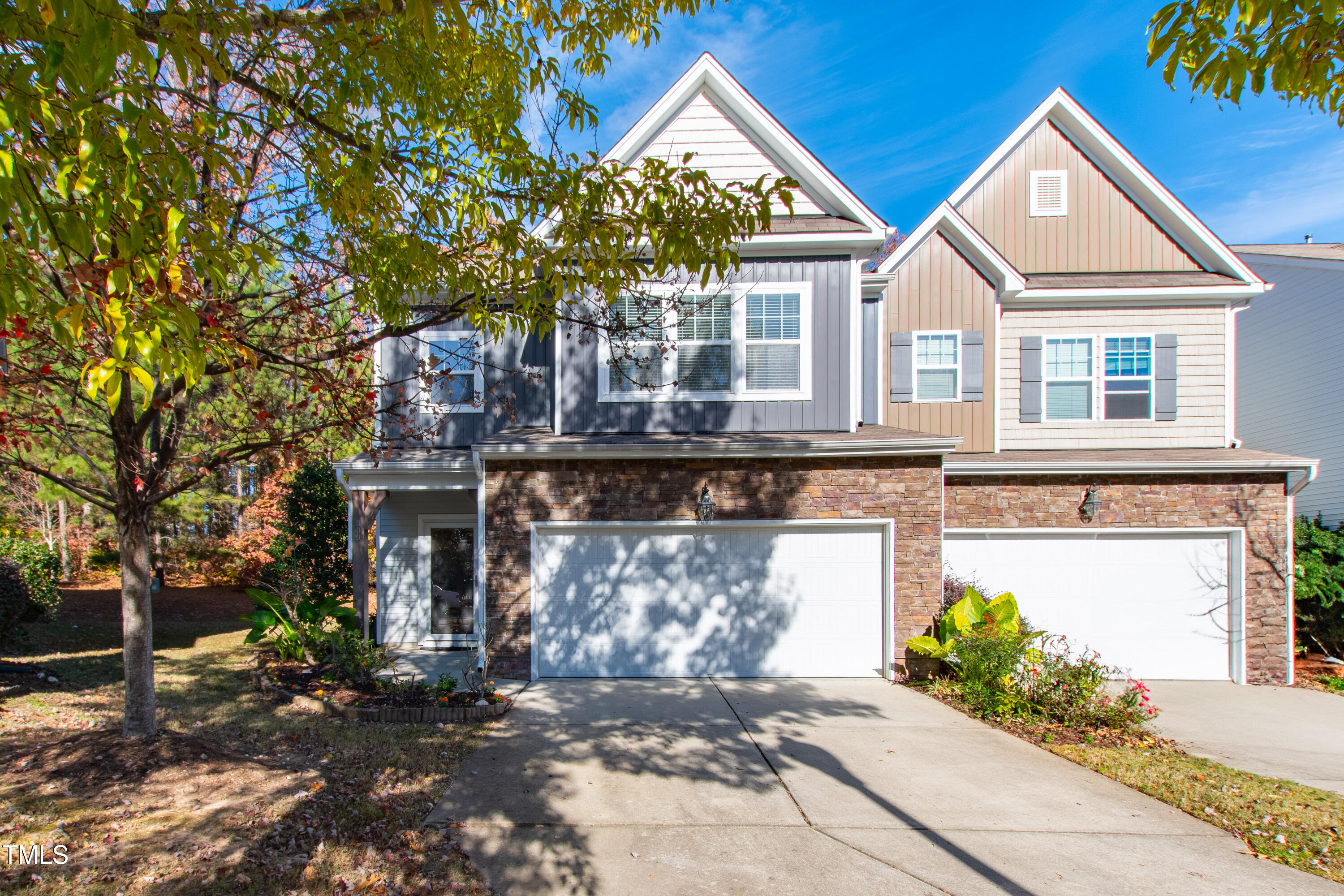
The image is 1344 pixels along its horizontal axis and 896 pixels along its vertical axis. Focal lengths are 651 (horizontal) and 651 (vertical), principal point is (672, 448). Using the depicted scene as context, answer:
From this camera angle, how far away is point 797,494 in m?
8.51

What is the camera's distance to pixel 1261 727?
7.24 m

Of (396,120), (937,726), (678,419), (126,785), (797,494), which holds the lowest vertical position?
(937,726)

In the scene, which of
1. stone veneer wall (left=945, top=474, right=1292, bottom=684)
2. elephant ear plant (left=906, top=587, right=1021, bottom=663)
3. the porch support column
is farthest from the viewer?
the porch support column

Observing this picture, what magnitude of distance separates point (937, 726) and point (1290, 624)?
21.0 ft

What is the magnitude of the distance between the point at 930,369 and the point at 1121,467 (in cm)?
302

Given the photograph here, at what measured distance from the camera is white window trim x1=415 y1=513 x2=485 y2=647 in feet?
34.8

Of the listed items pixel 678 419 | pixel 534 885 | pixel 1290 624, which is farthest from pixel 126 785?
pixel 1290 624

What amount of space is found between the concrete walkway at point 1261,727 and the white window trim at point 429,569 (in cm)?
938

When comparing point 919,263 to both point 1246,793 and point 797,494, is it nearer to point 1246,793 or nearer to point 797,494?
point 797,494

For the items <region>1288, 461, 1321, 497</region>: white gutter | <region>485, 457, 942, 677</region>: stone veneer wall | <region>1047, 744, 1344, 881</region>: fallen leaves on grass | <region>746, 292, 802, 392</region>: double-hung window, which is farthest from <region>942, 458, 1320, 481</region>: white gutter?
<region>1047, 744, 1344, 881</region>: fallen leaves on grass

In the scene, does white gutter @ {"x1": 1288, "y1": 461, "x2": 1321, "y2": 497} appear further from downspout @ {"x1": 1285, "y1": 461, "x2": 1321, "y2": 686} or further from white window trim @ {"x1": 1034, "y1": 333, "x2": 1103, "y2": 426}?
white window trim @ {"x1": 1034, "y1": 333, "x2": 1103, "y2": 426}

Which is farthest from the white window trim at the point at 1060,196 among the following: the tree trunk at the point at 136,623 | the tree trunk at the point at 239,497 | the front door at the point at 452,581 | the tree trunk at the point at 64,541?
the tree trunk at the point at 64,541

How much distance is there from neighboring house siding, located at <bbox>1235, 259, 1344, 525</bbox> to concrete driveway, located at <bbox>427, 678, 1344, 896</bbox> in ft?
37.2

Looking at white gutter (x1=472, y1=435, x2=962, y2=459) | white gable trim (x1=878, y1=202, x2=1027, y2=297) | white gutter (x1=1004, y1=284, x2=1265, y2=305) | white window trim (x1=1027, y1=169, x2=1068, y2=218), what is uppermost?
white window trim (x1=1027, y1=169, x2=1068, y2=218)
